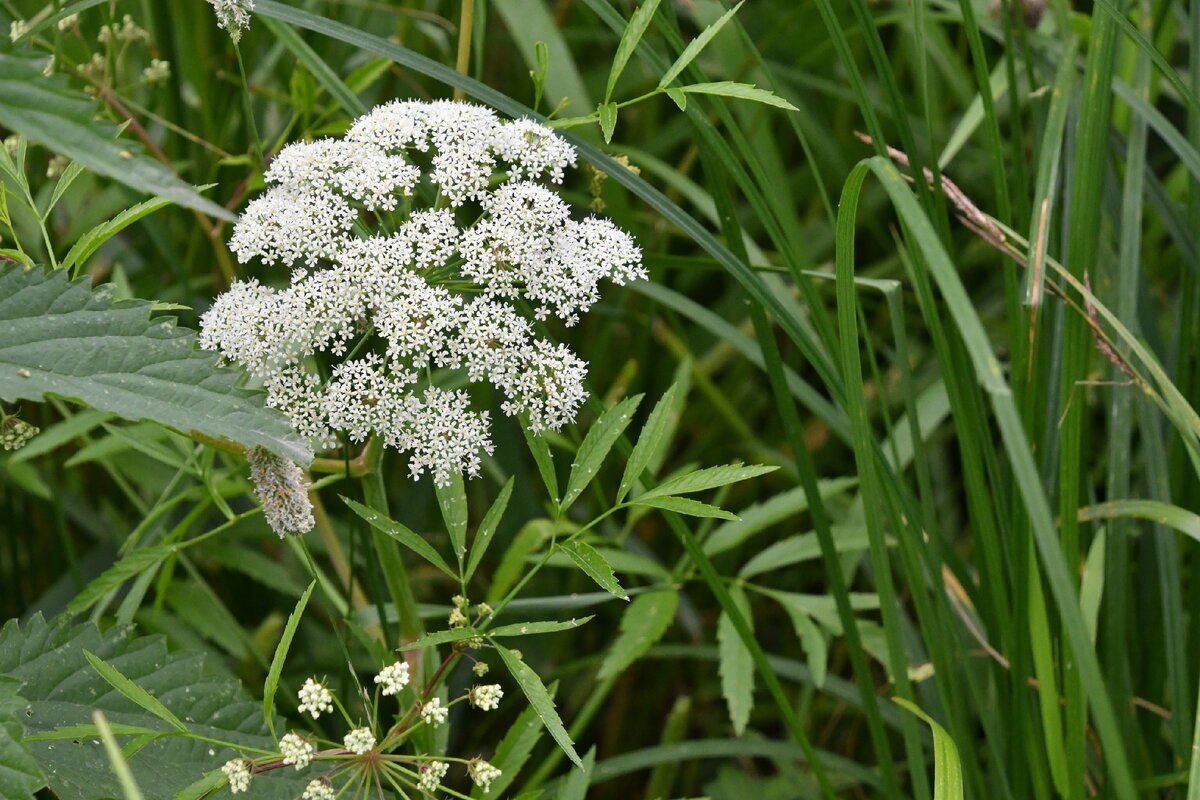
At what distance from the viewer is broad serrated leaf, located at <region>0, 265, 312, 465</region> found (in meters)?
0.91

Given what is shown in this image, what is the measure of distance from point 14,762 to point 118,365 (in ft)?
1.05

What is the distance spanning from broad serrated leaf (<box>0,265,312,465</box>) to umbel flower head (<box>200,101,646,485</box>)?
0.11 m

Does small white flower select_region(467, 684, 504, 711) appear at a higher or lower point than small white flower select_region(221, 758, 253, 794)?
higher

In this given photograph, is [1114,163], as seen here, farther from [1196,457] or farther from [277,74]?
[277,74]

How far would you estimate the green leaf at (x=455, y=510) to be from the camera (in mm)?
1111

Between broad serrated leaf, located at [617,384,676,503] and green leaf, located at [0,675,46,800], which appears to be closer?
green leaf, located at [0,675,46,800]

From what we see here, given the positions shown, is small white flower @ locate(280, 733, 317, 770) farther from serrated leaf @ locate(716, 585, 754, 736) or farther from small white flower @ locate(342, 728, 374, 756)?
serrated leaf @ locate(716, 585, 754, 736)

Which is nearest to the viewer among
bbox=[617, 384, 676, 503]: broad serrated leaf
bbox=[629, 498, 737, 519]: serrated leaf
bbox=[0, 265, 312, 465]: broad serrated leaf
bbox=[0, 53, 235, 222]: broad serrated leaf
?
bbox=[0, 53, 235, 222]: broad serrated leaf

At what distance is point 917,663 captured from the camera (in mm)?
1734

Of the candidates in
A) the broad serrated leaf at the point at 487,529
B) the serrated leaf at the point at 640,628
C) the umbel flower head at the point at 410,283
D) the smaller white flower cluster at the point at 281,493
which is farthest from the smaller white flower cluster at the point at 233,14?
the serrated leaf at the point at 640,628

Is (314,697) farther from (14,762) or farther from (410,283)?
(410,283)

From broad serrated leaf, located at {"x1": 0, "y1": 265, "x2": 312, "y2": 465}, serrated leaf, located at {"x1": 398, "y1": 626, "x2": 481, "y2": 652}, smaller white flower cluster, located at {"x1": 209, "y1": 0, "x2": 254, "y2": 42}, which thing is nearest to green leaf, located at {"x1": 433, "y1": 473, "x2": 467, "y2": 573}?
serrated leaf, located at {"x1": 398, "y1": 626, "x2": 481, "y2": 652}

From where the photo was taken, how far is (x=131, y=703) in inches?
43.9

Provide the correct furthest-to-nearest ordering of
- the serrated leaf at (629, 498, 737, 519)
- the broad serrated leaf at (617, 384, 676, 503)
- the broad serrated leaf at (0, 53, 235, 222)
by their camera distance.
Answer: the broad serrated leaf at (617, 384, 676, 503) → the serrated leaf at (629, 498, 737, 519) → the broad serrated leaf at (0, 53, 235, 222)
